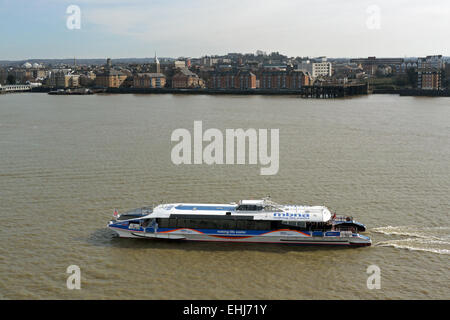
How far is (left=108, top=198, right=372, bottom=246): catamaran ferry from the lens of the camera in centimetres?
1005

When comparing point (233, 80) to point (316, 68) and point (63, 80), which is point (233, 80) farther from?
point (316, 68)

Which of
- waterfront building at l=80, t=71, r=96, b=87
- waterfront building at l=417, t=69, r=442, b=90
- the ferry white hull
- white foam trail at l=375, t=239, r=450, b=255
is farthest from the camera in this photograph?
waterfront building at l=80, t=71, r=96, b=87

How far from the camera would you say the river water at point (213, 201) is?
849 cm

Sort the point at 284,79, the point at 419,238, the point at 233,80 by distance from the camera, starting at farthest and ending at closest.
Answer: the point at 233,80 < the point at 284,79 < the point at 419,238

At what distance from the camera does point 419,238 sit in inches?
406

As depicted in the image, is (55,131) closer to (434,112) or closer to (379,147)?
(379,147)

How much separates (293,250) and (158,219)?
8.61ft

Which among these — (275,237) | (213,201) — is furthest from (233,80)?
(275,237)

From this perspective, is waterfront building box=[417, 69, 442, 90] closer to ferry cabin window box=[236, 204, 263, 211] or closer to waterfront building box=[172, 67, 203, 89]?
waterfront building box=[172, 67, 203, 89]

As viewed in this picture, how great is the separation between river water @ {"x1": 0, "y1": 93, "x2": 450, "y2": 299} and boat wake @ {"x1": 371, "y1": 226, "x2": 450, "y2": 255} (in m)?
0.04

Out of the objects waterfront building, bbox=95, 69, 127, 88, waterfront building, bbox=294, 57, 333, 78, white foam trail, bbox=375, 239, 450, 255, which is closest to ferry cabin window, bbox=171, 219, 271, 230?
white foam trail, bbox=375, 239, 450, 255

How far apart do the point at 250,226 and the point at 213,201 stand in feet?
9.00

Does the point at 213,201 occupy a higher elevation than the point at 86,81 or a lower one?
lower

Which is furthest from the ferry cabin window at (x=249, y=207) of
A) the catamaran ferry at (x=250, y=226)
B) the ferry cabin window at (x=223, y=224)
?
the ferry cabin window at (x=223, y=224)
